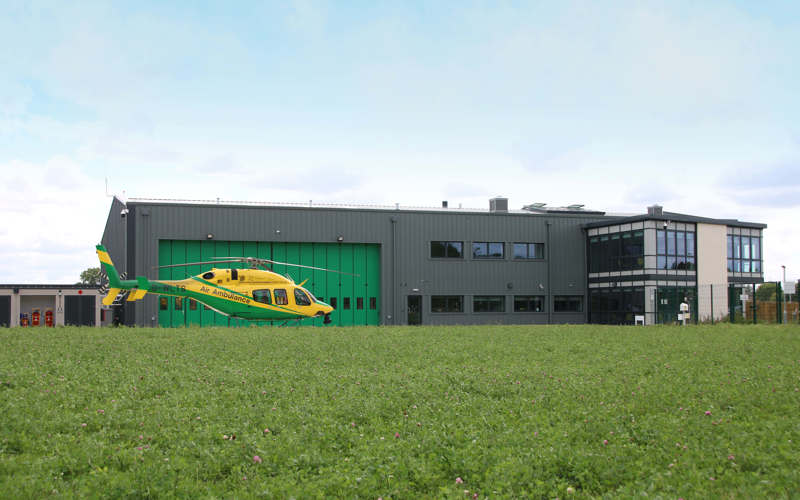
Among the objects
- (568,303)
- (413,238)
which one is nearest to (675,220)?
(568,303)

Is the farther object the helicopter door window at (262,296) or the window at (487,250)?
the window at (487,250)

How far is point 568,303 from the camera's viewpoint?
42875 mm

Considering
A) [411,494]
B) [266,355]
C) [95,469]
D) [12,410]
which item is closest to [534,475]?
[411,494]

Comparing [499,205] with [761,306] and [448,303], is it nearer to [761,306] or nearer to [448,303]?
[448,303]

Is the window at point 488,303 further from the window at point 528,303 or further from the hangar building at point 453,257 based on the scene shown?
the window at point 528,303

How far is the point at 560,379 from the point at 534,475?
4572 millimetres

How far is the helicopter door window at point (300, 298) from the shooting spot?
28.0 meters

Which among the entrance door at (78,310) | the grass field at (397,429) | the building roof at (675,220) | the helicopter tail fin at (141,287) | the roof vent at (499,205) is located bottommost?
the entrance door at (78,310)

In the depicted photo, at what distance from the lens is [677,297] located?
123 ft

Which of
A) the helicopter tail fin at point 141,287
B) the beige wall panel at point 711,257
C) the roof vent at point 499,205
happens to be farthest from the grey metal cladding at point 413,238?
the helicopter tail fin at point 141,287

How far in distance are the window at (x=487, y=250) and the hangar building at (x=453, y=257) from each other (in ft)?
0.20

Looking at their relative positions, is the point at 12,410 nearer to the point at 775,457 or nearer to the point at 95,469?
the point at 95,469

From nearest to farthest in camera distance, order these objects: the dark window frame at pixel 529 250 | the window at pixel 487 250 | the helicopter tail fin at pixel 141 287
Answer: the helicopter tail fin at pixel 141 287 < the window at pixel 487 250 < the dark window frame at pixel 529 250

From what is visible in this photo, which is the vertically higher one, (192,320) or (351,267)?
(351,267)
